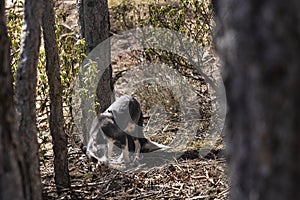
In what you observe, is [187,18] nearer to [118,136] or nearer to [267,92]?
[118,136]

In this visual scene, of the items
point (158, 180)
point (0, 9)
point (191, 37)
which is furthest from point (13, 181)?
point (191, 37)

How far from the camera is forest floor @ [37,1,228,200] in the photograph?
5723 mm

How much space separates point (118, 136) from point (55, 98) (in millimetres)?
1776

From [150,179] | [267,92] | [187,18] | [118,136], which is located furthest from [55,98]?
[187,18]

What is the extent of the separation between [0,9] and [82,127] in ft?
13.1

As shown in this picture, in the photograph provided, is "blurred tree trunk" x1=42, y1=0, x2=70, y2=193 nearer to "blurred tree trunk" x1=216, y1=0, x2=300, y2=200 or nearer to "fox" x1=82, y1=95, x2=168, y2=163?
"fox" x1=82, y1=95, x2=168, y2=163

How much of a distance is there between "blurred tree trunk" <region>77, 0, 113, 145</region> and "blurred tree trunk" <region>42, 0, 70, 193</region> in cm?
171

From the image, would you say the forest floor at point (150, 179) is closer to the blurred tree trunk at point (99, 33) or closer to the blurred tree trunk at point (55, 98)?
the blurred tree trunk at point (55, 98)

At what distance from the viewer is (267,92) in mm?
1778

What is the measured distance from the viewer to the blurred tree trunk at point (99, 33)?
288 inches

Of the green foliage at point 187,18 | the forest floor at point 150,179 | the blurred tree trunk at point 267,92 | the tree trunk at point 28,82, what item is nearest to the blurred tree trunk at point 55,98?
the forest floor at point 150,179

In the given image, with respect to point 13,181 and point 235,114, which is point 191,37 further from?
point 235,114

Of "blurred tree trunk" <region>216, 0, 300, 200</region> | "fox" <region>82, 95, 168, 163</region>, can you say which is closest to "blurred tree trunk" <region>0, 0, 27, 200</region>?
"blurred tree trunk" <region>216, 0, 300, 200</region>

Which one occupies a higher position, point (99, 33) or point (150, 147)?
point (99, 33)
